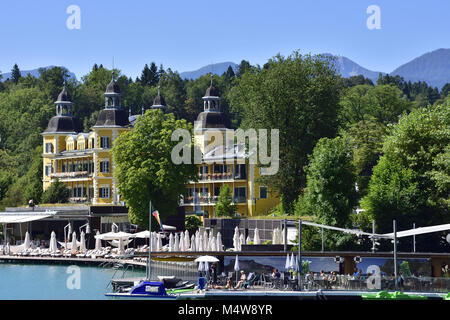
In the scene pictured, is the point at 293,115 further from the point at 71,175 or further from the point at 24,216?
the point at 71,175

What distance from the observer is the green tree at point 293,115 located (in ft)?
237

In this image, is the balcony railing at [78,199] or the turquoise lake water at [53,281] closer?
the turquoise lake water at [53,281]

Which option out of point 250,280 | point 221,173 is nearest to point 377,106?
point 221,173

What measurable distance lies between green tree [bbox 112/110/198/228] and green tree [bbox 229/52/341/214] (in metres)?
6.76

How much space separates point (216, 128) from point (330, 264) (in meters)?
51.2

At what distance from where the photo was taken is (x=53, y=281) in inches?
2255

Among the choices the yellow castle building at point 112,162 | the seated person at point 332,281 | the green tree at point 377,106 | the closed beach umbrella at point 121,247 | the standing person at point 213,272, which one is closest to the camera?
the seated person at point 332,281

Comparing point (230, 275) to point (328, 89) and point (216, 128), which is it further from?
point (216, 128)

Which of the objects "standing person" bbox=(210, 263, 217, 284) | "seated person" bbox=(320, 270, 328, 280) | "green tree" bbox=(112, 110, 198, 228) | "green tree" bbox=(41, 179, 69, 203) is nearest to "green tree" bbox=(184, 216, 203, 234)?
"green tree" bbox=(112, 110, 198, 228)

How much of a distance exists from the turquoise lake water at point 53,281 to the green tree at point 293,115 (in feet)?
52.8

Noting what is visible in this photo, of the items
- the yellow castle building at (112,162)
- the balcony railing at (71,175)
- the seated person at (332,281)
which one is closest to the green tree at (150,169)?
the yellow castle building at (112,162)

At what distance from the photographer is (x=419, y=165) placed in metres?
58.4

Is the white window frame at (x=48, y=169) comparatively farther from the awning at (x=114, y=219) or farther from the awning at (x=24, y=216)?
the awning at (x=114, y=219)
